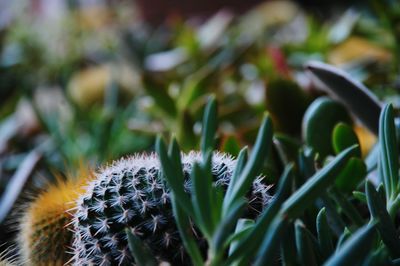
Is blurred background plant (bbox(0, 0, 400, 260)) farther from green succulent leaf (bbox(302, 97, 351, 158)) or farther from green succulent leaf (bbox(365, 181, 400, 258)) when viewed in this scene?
green succulent leaf (bbox(365, 181, 400, 258))

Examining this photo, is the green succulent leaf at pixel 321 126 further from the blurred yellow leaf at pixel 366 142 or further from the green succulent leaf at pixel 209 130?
the green succulent leaf at pixel 209 130

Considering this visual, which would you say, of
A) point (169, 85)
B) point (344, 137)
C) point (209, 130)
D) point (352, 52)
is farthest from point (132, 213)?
point (352, 52)

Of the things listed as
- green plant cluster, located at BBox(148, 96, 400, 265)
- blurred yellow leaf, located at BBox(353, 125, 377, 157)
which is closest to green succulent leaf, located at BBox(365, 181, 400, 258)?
green plant cluster, located at BBox(148, 96, 400, 265)

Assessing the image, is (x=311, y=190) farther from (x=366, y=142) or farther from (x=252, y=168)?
(x=366, y=142)

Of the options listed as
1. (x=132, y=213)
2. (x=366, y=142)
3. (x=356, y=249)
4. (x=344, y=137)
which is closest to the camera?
(x=356, y=249)

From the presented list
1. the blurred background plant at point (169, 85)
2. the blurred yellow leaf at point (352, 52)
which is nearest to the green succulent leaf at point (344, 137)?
the blurred background plant at point (169, 85)

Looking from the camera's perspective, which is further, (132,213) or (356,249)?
(132,213)
